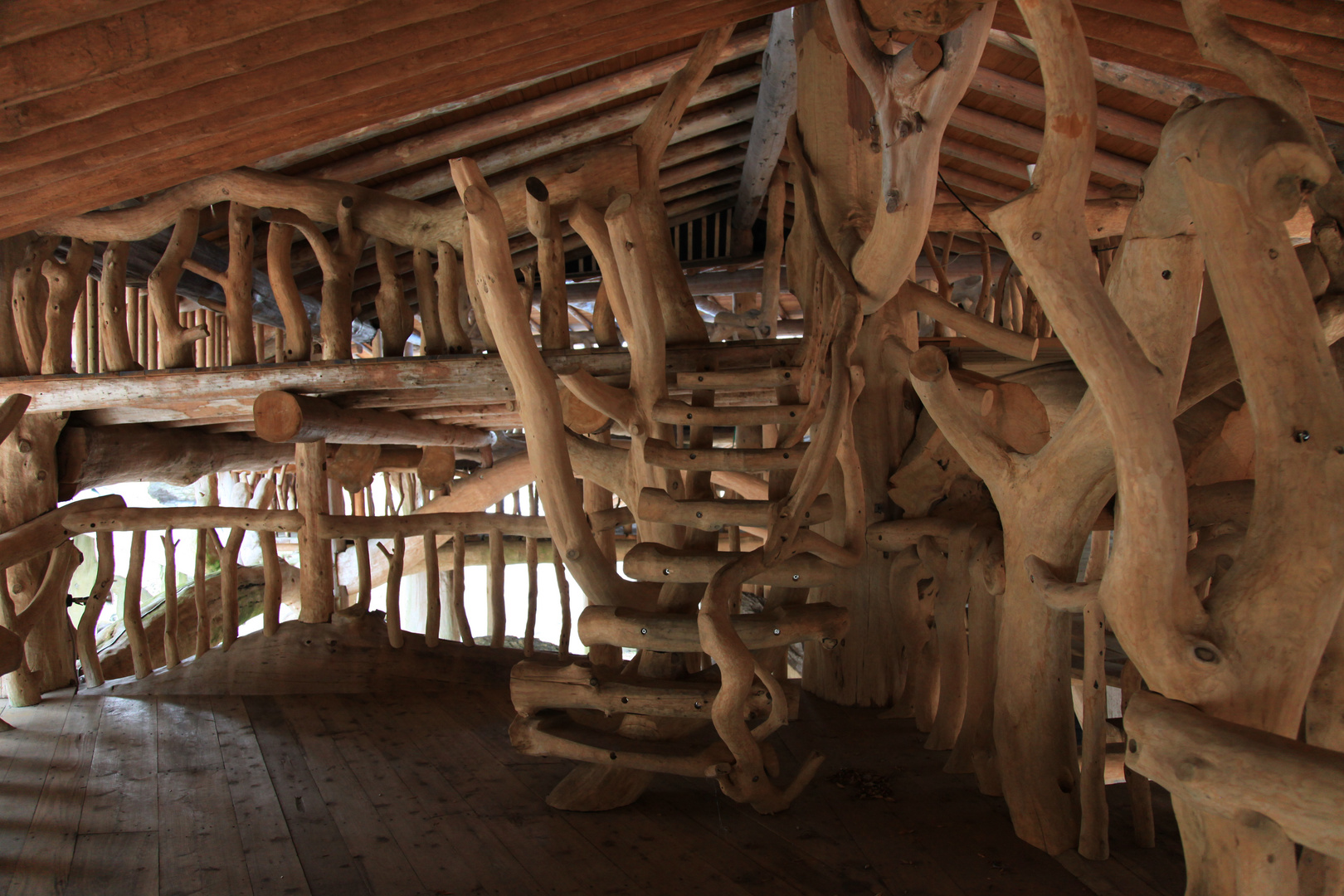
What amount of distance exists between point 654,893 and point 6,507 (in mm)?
4771

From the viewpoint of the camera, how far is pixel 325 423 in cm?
526

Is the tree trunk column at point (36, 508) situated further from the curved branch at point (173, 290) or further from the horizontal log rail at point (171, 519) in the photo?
the curved branch at point (173, 290)

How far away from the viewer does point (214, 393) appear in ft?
16.4

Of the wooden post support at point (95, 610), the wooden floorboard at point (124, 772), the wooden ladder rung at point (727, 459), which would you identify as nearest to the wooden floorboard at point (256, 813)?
the wooden floorboard at point (124, 772)

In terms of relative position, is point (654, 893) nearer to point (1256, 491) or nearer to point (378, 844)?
point (378, 844)

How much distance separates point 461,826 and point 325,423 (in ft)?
9.64

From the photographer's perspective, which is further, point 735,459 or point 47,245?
point 47,245

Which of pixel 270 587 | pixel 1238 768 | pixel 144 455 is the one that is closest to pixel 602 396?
pixel 1238 768

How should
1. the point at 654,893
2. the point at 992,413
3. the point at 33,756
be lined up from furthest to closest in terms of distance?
the point at 33,756
the point at 992,413
the point at 654,893

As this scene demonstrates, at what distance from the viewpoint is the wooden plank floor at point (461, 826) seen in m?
2.72

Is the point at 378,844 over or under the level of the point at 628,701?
under

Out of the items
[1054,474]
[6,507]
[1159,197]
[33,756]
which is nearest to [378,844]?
[33,756]

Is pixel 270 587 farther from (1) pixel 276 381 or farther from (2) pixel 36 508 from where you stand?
(2) pixel 36 508

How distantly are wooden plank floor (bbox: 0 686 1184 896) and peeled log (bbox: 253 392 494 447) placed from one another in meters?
1.67
